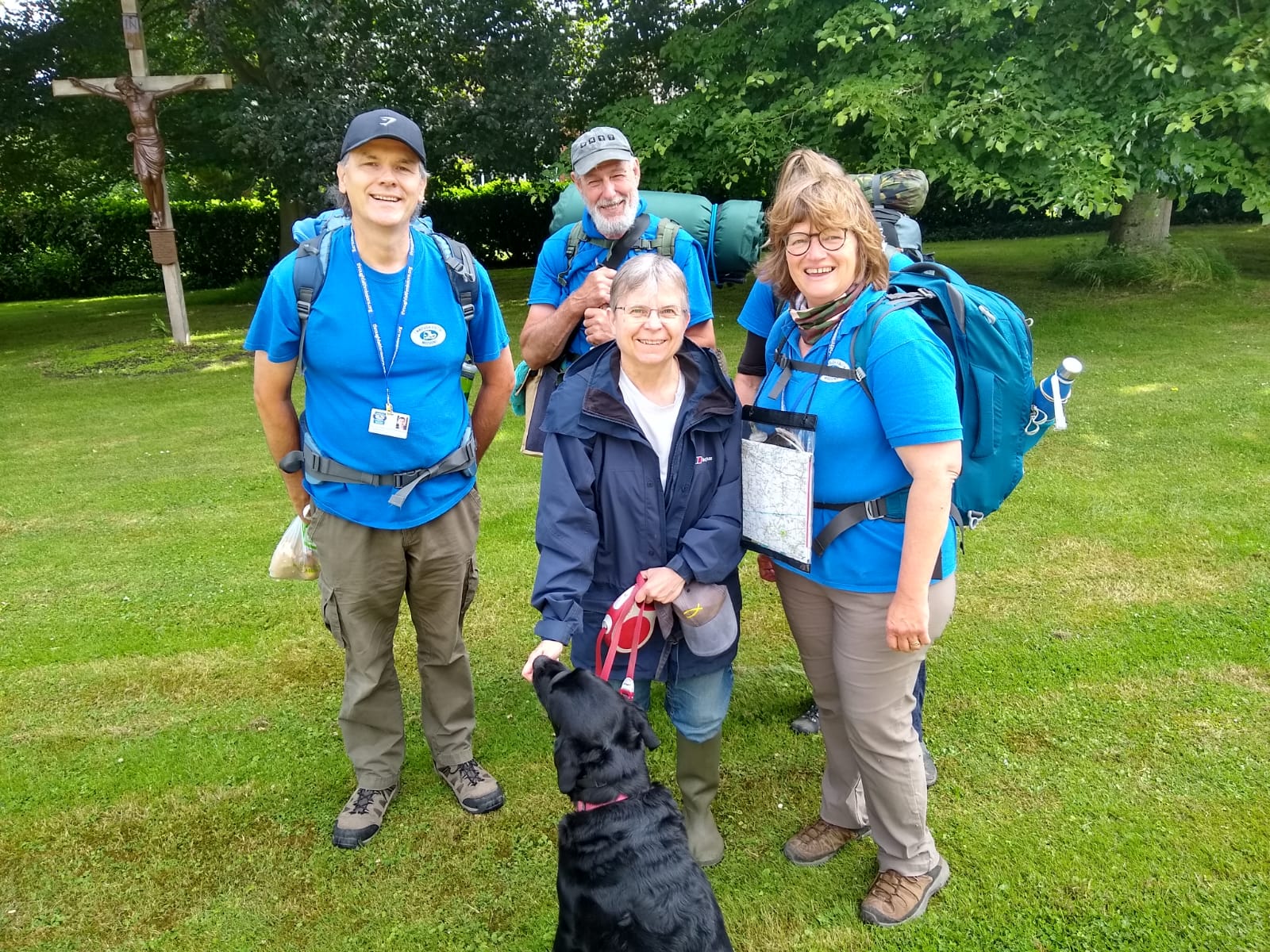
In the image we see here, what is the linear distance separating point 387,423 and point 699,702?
1285mm

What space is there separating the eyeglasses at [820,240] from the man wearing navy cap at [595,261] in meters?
0.69

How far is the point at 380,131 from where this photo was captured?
2.52 meters

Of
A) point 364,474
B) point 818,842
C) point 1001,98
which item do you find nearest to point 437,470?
point 364,474

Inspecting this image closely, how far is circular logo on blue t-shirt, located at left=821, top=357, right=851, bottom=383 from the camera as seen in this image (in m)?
2.23

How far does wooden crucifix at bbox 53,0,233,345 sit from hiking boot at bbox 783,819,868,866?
38.5 ft

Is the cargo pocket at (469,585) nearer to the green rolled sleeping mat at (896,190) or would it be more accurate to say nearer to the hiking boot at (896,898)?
the hiking boot at (896,898)

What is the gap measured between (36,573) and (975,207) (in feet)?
77.8

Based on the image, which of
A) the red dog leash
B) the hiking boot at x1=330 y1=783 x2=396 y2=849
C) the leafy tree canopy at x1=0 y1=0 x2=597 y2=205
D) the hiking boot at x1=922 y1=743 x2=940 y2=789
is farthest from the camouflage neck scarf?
the leafy tree canopy at x1=0 y1=0 x2=597 y2=205

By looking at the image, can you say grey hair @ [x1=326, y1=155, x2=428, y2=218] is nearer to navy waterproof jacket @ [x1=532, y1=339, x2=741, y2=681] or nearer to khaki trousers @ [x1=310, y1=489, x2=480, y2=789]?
navy waterproof jacket @ [x1=532, y1=339, x2=741, y2=681]

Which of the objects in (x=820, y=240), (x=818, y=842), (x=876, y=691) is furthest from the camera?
(x=818, y=842)

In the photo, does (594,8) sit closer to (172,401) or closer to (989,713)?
(172,401)

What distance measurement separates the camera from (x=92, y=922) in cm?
273

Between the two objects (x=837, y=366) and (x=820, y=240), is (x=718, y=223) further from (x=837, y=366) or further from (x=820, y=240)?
(x=837, y=366)

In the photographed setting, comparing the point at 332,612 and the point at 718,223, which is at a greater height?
the point at 718,223
